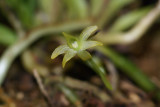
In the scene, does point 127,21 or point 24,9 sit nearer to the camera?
point 24,9

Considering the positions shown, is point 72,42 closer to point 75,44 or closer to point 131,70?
point 75,44

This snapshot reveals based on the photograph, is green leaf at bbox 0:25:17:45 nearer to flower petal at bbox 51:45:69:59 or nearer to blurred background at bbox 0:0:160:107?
blurred background at bbox 0:0:160:107

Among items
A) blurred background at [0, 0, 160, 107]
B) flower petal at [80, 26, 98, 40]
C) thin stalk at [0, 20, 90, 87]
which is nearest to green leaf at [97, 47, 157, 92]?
blurred background at [0, 0, 160, 107]

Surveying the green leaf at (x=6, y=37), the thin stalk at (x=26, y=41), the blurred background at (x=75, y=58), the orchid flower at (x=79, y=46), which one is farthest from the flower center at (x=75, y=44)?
the green leaf at (x=6, y=37)

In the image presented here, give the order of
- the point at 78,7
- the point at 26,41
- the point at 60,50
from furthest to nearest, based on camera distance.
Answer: the point at 78,7 → the point at 26,41 → the point at 60,50

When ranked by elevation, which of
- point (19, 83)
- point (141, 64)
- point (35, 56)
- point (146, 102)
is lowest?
point (146, 102)

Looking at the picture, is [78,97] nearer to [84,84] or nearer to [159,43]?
[84,84]

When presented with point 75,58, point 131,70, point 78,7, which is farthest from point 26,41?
point 131,70

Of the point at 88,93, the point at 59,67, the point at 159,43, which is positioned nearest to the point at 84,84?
the point at 88,93
